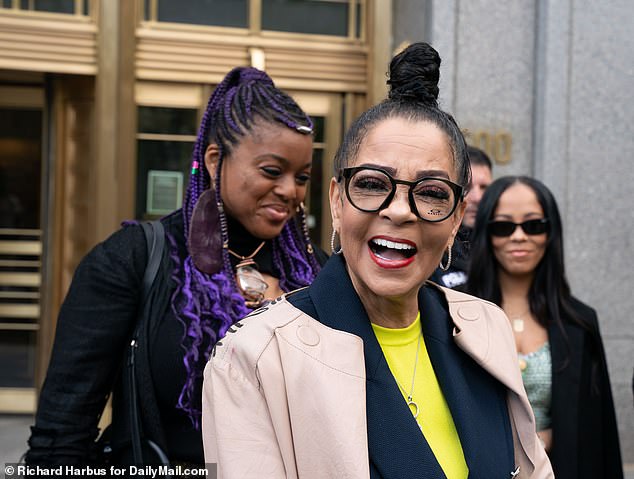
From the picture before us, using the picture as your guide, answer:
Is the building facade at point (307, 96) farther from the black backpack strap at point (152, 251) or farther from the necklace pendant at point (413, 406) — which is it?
the necklace pendant at point (413, 406)

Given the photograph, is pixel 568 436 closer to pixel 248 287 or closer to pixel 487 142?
pixel 248 287

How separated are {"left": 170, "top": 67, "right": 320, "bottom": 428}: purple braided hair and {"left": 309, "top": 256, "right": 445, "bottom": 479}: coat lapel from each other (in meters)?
0.65

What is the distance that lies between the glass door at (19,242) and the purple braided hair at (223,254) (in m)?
3.73

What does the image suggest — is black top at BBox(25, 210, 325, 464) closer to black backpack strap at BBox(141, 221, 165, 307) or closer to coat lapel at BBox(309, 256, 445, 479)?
black backpack strap at BBox(141, 221, 165, 307)

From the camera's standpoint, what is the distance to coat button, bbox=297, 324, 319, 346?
159 cm

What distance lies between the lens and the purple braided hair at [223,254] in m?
2.26

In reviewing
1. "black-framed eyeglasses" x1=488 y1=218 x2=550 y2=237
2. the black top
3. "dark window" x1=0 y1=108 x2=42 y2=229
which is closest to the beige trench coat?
the black top

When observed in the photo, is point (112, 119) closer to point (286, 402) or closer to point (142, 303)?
point (142, 303)

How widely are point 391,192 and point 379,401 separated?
0.45 meters

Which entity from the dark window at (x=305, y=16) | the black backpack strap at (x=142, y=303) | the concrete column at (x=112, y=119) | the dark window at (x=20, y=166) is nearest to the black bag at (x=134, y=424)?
the black backpack strap at (x=142, y=303)

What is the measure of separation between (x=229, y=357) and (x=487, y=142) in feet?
14.2

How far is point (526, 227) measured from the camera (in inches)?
134

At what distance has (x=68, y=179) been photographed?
229 inches

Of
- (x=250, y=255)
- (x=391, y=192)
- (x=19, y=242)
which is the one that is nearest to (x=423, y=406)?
(x=391, y=192)
